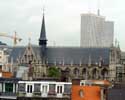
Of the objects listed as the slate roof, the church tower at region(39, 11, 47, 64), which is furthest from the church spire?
the slate roof

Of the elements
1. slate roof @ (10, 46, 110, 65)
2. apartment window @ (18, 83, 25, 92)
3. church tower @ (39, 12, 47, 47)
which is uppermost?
church tower @ (39, 12, 47, 47)

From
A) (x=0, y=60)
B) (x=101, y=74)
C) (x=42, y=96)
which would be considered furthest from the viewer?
(x=101, y=74)

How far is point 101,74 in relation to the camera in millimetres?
162875

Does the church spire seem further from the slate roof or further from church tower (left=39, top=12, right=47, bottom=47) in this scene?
the slate roof

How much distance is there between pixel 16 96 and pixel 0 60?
88.6 m

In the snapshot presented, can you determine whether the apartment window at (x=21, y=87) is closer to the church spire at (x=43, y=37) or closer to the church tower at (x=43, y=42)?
the church tower at (x=43, y=42)

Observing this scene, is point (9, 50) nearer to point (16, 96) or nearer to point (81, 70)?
point (81, 70)

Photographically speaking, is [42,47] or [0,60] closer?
[0,60]

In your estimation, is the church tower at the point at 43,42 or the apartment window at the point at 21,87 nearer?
the apartment window at the point at 21,87

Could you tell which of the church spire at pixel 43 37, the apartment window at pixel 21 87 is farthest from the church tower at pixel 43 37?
the apartment window at pixel 21 87

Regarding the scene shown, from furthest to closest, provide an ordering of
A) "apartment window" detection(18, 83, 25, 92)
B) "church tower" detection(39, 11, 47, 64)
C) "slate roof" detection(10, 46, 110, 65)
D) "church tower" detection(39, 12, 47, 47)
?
1. "church tower" detection(39, 12, 47, 47)
2. "church tower" detection(39, 11, 47, 64)
3. "slate roof" detection(10, 46, 110, 65)
4. "apartment window" detection(18, 83, 25, 92)

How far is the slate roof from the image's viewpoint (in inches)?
6442

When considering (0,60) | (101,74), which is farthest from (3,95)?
(101,74)

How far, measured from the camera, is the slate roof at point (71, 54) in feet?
537
